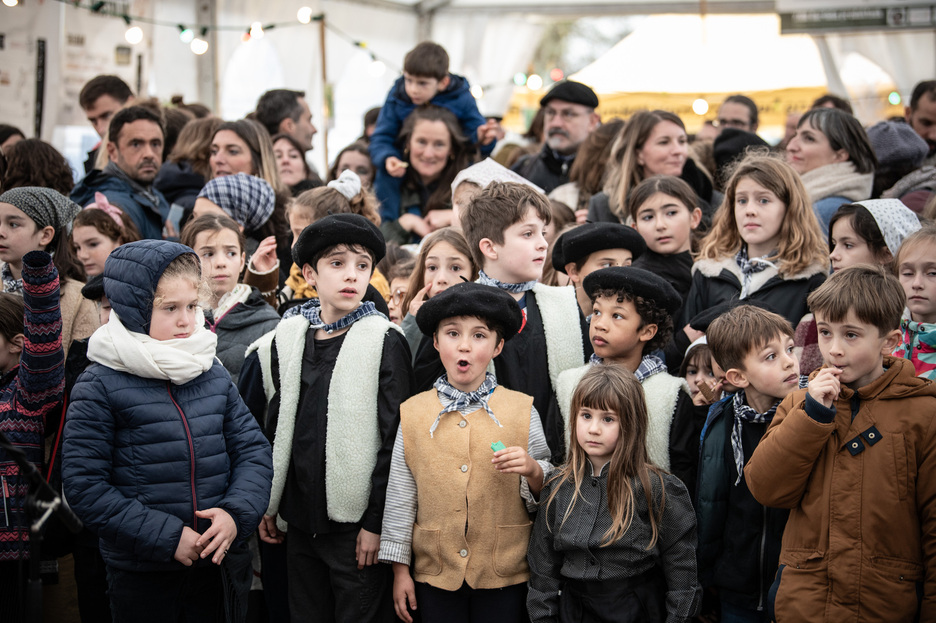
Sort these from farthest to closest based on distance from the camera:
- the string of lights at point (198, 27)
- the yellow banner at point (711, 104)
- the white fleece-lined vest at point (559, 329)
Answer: the yellow banner at point (711, 104) < the string of lights at point (198, 27) < the white fleece-lined vest at point (559, 329)

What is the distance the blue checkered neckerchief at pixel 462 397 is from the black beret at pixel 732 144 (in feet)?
10.1

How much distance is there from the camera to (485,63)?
12344 mm

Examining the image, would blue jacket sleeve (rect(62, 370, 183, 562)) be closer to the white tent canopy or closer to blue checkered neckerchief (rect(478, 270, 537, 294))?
blue checkered neckerchief (rect(478, 270, 537, 294))

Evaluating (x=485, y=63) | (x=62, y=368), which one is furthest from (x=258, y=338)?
(x=485, y=63)

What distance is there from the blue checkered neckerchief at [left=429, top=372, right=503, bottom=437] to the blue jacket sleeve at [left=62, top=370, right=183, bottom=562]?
41.2 inches

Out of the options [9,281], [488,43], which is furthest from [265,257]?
[488,43]

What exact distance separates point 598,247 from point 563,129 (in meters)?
2.53

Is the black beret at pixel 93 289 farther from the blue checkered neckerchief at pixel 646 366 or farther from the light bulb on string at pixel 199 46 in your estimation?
the light bulb on string at pixel 199 46

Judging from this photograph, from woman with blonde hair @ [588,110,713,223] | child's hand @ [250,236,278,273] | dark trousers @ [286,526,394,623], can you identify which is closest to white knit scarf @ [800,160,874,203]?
woman with blonde hair @ [588,110,713,223]

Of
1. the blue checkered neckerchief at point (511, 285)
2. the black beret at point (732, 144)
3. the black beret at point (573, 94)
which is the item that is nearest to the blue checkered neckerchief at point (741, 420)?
the blue checkered neckerchief at point (511, 285)

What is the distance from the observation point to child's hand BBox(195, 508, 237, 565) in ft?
9.59

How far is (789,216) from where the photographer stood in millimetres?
3891

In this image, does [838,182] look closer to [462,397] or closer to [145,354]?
[462,397]

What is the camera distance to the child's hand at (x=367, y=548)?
128 inches
